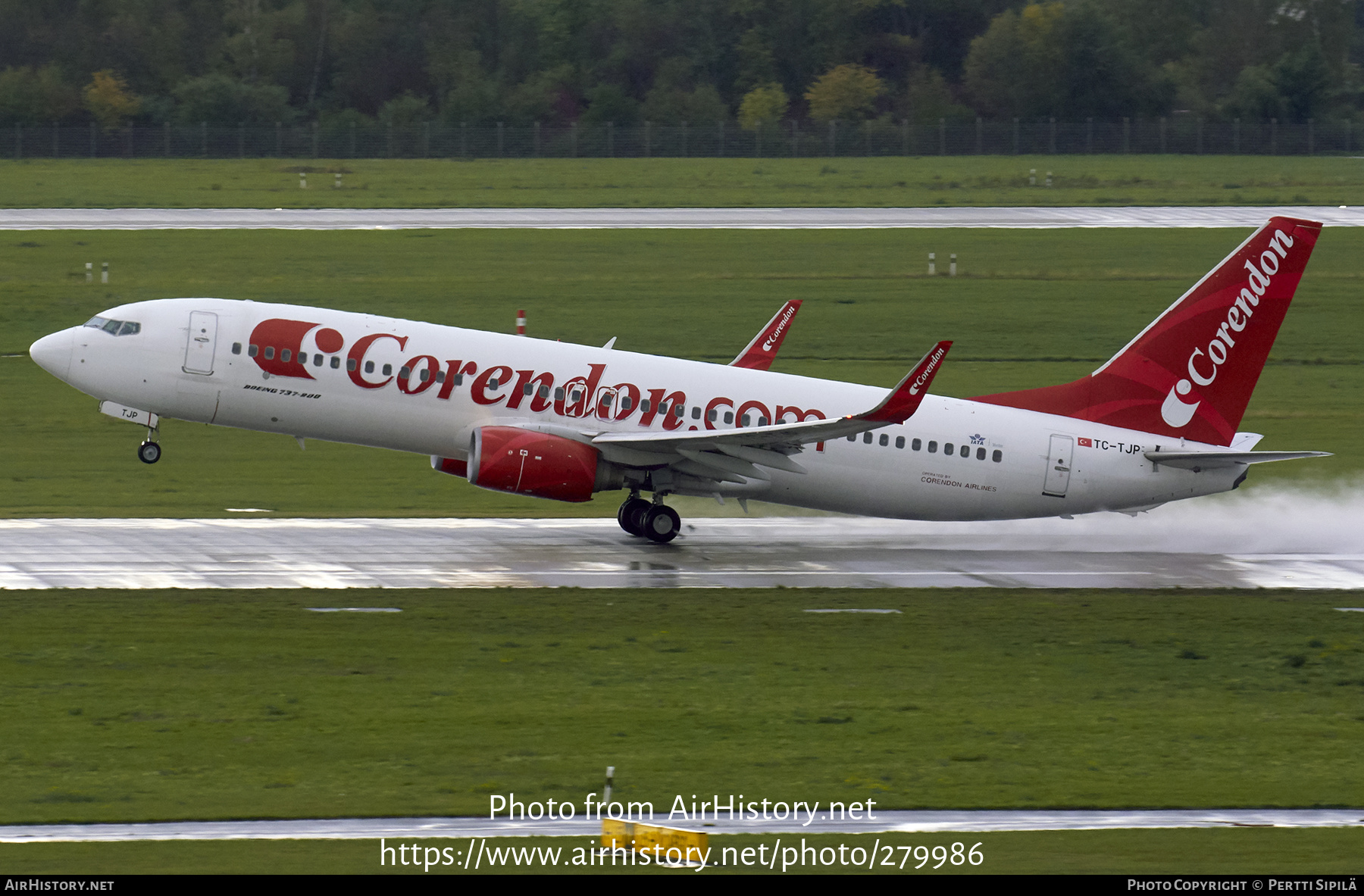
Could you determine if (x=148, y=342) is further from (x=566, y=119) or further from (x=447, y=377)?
(x=566, y=119)

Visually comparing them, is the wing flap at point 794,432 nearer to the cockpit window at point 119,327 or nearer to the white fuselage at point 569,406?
the white fuselage at point 569,406

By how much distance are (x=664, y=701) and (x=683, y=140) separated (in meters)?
102

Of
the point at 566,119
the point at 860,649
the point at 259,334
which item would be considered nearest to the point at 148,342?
the point at 259,334

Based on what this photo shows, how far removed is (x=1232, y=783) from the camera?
66.8ft

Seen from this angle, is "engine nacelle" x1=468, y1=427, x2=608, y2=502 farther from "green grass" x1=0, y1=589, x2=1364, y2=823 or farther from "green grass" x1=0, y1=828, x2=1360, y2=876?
"green grass" x1=0, y1=828, x2=1360, y2=876

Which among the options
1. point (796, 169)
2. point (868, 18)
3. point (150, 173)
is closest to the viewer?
point (150, 173)

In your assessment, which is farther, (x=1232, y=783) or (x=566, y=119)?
(x=566, y=119)

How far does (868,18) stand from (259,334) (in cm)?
12072

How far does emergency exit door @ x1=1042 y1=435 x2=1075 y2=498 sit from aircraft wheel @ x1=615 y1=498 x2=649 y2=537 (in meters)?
8.08

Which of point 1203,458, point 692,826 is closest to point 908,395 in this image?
point 1203,458

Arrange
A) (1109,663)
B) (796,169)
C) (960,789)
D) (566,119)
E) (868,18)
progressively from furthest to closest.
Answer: (868,18), (566,119), (796,169), (1109,663), (960,789)

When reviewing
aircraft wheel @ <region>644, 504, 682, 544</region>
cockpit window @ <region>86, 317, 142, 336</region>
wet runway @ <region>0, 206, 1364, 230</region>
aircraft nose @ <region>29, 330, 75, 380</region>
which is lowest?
aircraft wheel @ <region>644, 504, 682, 544</region>

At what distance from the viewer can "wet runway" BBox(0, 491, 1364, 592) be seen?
30.8 meters

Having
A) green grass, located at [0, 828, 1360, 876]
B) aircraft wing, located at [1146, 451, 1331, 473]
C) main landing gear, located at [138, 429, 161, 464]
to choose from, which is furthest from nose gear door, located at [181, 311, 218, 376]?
aircraft wing, located at [1146, 451, 1331, 473]
